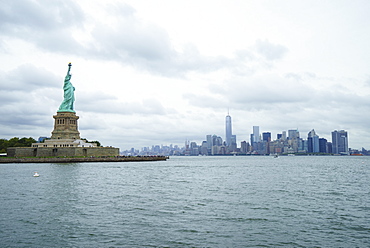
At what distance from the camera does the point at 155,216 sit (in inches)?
928

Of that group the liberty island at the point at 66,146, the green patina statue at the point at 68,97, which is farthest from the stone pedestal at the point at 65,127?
the green patina statue at the point at 68,97

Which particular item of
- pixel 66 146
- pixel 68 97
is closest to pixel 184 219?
pixel 66 146

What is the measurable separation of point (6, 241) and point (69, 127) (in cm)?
10804

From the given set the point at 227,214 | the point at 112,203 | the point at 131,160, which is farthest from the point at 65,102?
the point at 227,214

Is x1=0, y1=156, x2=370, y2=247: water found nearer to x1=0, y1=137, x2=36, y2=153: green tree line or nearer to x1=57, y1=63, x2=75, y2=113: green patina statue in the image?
x1=57, y1=63, x2=75, y2=113: green patina statue

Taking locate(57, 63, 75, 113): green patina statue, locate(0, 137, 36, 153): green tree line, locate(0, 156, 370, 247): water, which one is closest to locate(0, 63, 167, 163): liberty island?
locate(57, 63, 75, 113): green patina statue

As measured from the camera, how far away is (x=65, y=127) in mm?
120438

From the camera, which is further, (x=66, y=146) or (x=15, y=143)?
(x=15, y=143)

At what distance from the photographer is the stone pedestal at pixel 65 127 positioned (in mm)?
118938

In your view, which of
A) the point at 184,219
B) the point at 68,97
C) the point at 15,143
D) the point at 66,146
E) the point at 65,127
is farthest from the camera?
the point at 15,143

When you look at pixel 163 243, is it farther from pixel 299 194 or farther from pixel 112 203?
pixel 299 194

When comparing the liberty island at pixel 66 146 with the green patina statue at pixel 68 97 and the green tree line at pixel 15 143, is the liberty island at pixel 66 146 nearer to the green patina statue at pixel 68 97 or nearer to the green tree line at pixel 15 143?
the green patina statue at pixel 68 97

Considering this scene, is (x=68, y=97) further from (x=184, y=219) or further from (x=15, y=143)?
(x=184, y=219)

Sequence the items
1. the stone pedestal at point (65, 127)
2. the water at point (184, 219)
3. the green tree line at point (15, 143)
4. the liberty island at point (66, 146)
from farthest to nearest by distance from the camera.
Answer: the green tree line at point (15, 143)
the stone pedestal at point (65, 127)
the liberty island at point (66, 146)
the water at point (184, 219)
